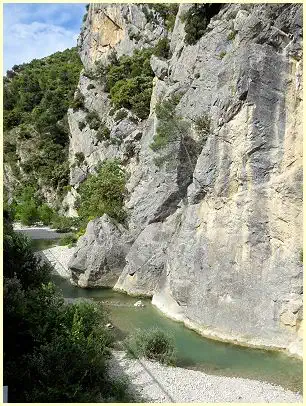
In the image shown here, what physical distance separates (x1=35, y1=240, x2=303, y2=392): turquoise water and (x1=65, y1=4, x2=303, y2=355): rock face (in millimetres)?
669

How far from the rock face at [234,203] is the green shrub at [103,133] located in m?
19.4

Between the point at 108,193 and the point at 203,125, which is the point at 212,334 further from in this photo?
the point at 108,193

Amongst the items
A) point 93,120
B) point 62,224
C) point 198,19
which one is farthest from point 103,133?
point 198,19

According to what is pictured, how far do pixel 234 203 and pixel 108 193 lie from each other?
15531mm

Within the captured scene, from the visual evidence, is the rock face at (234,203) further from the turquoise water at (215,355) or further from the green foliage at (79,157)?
the green foliage at (79,157)

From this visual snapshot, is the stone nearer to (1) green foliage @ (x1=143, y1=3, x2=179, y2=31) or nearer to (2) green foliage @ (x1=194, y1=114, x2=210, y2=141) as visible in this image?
(1) green foliage @ (x1=143, y1=3, x2=179, y2=31)

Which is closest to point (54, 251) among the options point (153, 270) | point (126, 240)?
point (126, 240)

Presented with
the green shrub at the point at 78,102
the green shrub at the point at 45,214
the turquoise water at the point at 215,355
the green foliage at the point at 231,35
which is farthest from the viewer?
the green shrub at the point at 45,214

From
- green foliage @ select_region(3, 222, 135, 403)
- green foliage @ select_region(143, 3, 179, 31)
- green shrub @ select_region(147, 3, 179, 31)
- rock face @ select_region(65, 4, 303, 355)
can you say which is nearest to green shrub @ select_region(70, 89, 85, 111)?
green foliage @ select_region(143, 3, 179, 31)

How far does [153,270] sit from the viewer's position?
25.9 metres

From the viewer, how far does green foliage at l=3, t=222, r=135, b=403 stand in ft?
40.3

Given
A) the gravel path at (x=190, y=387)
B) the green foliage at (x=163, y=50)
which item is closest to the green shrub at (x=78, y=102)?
the green foliage at (x=163, y=50)

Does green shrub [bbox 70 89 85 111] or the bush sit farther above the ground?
green shrub [bbox 70 89 85 111]

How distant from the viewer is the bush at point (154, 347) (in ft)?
54.3
